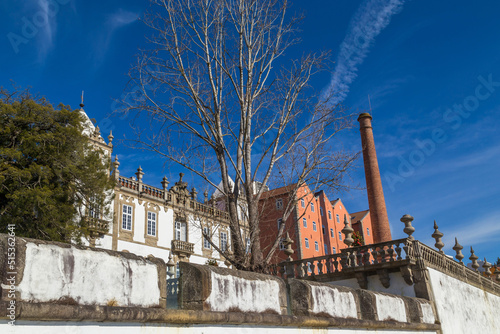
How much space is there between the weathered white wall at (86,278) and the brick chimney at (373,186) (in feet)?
88.1

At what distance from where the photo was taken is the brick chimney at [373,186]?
30.8 meters

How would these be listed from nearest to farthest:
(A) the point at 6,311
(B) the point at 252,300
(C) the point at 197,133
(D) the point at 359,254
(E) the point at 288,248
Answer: (A) the point at 6,311 → (B) the point at 252,300 → (C) the point at 197,133 → (D) the point at 359,254 → (E) the point at 288,248

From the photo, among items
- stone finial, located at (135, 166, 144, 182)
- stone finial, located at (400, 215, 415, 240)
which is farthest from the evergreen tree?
stone finial, located at (400, 215, 415, 240)

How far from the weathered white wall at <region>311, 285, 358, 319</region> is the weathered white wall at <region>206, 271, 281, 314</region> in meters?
0.87

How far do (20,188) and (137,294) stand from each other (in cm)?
1746

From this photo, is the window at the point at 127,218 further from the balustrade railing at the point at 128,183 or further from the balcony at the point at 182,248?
the balcony at the point at 182,248

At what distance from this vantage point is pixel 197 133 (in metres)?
13.6

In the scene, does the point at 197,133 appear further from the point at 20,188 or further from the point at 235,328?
the point at 20,188

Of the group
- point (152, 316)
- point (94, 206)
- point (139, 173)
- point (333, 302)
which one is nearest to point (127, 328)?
point (152, 316)

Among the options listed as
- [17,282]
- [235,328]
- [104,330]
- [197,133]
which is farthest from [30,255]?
Result: [197,133]

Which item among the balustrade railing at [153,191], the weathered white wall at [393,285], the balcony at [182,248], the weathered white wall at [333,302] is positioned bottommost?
the weathered white wall at [333,302]

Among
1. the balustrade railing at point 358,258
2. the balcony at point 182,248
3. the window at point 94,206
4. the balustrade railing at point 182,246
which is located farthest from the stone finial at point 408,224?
the balcony at point 182,248

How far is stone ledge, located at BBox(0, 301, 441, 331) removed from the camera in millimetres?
3879

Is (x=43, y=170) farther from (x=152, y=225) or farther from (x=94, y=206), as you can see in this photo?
(x=152, y=225)
